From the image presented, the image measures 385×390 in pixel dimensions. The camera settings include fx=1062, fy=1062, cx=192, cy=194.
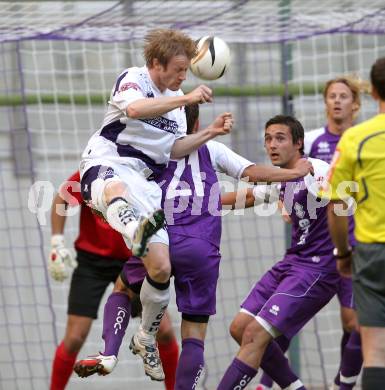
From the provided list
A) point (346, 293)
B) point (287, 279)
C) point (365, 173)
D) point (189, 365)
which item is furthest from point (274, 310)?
point (365, 173)

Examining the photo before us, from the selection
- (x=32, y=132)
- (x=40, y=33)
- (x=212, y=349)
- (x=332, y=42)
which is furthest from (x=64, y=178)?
(x=332, y=42)

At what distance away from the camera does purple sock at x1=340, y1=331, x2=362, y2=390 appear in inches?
275

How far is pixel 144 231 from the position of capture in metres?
5.03

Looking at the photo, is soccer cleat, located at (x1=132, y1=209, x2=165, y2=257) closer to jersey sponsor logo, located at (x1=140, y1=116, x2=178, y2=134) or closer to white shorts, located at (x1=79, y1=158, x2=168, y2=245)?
white shorts, located at (x1=79, y1=158, x2=168, y2=245)

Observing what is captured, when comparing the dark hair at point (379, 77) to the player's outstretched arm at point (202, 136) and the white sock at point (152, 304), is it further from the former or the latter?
the white sock at point (152, 304)

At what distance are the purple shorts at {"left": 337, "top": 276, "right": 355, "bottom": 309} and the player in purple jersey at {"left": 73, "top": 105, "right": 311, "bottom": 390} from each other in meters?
1.24

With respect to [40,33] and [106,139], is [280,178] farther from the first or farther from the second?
[40,33]

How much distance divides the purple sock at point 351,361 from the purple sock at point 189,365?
162 centimetres

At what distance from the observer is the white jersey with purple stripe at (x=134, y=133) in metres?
5.54

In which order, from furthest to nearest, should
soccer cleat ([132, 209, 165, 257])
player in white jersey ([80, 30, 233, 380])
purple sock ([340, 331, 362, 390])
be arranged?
purple sock ([340, 331, 362, 390]) < player in white jersey ([80, 30, 233, 380]) < soccer cleat ([132, 209, 165, 257])

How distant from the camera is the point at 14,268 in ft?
28.0

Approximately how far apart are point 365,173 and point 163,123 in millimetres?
1347

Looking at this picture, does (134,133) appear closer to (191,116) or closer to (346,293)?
(191,116)

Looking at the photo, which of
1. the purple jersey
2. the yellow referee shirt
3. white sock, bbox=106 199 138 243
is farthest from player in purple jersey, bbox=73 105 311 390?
the purple jersey
